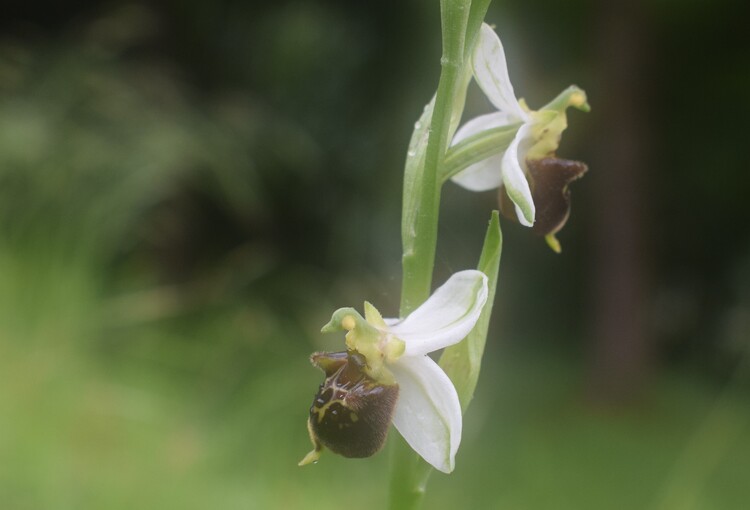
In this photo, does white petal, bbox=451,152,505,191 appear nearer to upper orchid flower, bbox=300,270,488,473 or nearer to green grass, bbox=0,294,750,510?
upper orchid flower, bbox=300,270,488,473

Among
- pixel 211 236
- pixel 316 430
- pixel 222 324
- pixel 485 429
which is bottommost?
pixel 485 429

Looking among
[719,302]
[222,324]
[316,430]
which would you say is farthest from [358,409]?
[719,302]

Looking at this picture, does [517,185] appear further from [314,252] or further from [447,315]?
[314,252]

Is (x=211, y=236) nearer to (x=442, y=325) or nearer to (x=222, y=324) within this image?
(x=222, y=324)

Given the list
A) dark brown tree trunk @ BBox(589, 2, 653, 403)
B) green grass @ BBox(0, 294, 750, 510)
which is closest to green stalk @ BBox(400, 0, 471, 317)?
green grass @ BBox(0, 294, 750, 510)

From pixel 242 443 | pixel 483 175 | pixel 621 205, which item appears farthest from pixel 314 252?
pixel 483 175

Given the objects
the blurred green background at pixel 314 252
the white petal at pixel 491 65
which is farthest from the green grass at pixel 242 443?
the white petal at pixel 491 65
